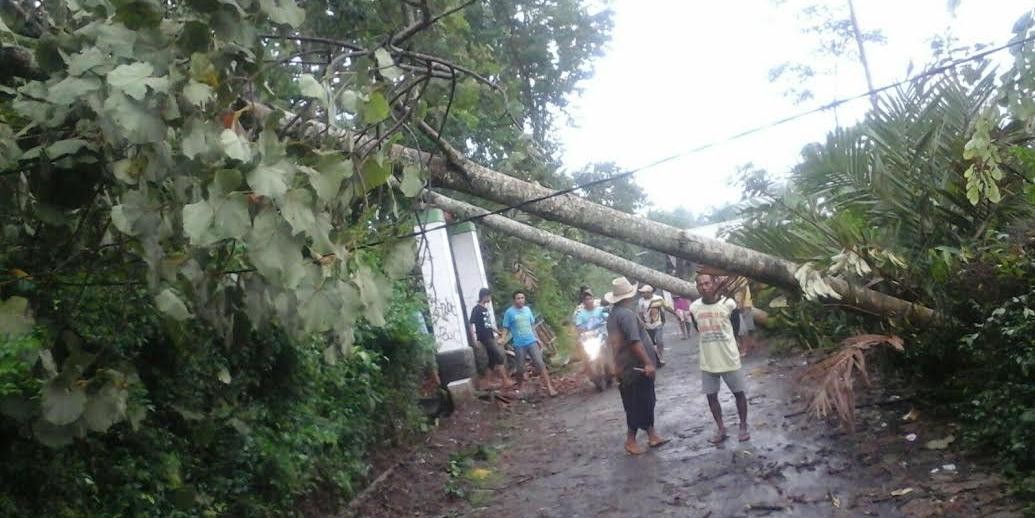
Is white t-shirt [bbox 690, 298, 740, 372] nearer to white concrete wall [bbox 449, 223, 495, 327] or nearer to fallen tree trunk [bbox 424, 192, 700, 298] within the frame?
fallen tree trunk [bbox 424, 192, 700, 298]

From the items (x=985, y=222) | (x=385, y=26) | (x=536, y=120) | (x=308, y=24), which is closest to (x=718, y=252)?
(x=985, y=222)

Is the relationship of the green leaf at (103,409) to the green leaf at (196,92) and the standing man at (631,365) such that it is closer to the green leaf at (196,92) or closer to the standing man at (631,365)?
the green leaf at (196,92)

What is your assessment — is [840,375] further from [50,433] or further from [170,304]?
[50,433]

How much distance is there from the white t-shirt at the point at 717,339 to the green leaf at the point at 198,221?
6152mm

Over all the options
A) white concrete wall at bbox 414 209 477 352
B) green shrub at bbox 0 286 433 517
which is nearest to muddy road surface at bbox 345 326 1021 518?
green shrub at bbox 0 286 433 517

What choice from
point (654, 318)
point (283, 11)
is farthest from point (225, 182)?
point (654, 318)

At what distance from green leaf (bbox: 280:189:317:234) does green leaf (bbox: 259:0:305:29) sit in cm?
75

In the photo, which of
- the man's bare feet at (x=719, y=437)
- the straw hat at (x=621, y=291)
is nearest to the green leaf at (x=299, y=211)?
the straw hat at (x=621, y=291)

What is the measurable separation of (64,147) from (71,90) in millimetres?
408

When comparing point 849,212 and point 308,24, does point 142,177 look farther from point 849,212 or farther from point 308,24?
point 849,212

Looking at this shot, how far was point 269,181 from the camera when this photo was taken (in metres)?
2.33

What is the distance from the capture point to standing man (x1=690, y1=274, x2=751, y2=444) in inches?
306

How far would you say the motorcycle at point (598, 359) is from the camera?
42.0 ft

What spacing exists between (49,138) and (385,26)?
417 centimetres
